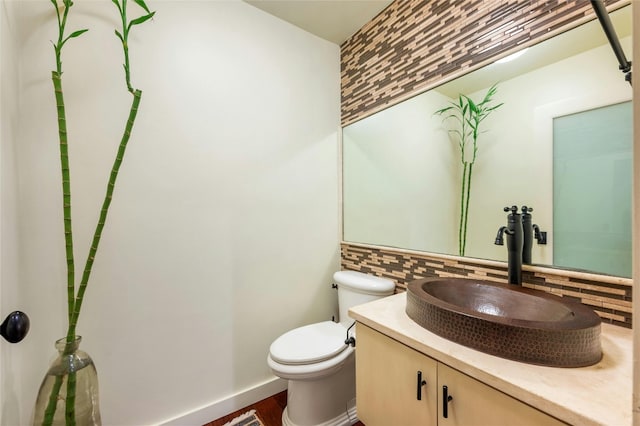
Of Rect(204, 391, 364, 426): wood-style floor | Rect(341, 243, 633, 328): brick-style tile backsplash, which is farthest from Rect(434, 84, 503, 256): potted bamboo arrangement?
Rect(204, 391, 364, 426): wood-style floor

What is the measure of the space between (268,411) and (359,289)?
88cm

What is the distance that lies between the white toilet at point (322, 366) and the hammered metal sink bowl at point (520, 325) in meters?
0.54

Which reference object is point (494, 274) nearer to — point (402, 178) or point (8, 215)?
point (402, 178)

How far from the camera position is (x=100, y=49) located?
118 cm

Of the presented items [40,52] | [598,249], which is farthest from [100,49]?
[598,249]

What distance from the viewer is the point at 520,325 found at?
2.09 ft

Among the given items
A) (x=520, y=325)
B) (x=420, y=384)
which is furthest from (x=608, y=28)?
(x=420, y=384)

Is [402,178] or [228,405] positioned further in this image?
[402,178]

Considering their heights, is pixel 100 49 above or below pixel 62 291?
above

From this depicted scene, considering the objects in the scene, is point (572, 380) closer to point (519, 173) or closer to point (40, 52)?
point (519, 173)

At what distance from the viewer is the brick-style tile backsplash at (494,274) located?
837 millimetres

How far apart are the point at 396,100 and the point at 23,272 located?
1980 mm

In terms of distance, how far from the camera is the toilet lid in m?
1.25

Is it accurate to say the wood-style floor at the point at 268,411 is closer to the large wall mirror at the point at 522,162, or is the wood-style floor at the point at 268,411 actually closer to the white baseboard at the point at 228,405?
the white baseboard at the point at 228,405
